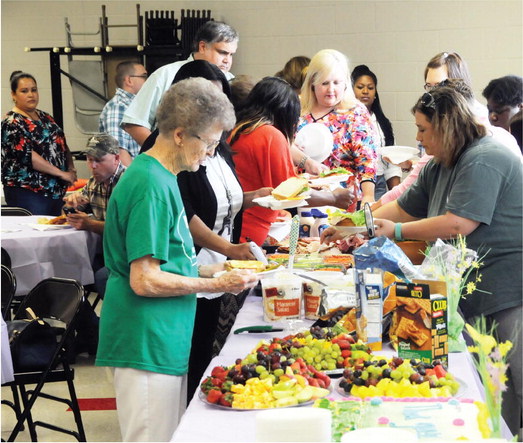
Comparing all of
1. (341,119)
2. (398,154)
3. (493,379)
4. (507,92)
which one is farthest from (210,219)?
(507,92)

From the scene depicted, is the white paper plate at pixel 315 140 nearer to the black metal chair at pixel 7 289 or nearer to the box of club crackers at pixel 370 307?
the black metal chair at pixel 7 289

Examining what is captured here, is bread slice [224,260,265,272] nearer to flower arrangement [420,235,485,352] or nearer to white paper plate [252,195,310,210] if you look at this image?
flower arrangement [420,235,485,352]

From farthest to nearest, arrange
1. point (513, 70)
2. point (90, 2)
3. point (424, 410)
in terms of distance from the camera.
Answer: point (90, 2) → point (513, 70) → point (424, 410)

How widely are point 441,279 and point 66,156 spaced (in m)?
4.86

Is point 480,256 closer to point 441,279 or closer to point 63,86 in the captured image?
point 441,279

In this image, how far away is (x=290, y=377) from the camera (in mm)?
1915

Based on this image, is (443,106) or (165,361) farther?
(443,106)

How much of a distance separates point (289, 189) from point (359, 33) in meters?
4.59

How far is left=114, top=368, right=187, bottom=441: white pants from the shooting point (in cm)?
223

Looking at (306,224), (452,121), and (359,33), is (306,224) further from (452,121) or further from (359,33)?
(359,33)

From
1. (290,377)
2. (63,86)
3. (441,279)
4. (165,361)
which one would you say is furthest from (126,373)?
(63,86)

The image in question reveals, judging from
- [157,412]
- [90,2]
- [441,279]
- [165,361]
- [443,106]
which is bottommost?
[157,412]

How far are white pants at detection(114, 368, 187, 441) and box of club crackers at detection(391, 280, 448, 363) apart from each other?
0.63 m

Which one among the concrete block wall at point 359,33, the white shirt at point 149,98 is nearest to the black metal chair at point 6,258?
the white shirt at point 149,98
